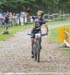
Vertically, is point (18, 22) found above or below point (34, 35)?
below

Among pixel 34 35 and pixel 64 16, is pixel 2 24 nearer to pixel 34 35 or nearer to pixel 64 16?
pixel 64 16

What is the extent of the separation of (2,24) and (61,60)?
25.4m

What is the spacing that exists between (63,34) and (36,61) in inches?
268

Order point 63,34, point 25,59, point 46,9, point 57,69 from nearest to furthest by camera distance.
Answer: point 57,69 < point 25,59 < point 63,34 < point 46,9

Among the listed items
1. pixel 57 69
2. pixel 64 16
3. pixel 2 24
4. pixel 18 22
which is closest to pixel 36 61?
pixel 57 69

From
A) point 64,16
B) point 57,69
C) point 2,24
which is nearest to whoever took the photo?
point 57,69

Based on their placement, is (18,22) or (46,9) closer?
(18,22)

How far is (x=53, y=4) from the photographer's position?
6319 centimetres

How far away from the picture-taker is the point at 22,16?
4597 centimetres

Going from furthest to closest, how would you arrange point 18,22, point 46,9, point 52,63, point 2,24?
point 46,9 → point 18,22 → point 2,24 → point 52,63

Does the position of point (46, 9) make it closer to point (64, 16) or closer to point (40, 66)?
point (64, 16)

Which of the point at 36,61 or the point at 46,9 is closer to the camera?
the point at 36,61

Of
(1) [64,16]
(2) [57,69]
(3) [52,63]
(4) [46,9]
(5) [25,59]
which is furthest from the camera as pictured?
(4) [46,9]

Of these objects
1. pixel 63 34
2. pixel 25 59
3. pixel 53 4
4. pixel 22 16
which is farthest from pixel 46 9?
pixel 25 59
